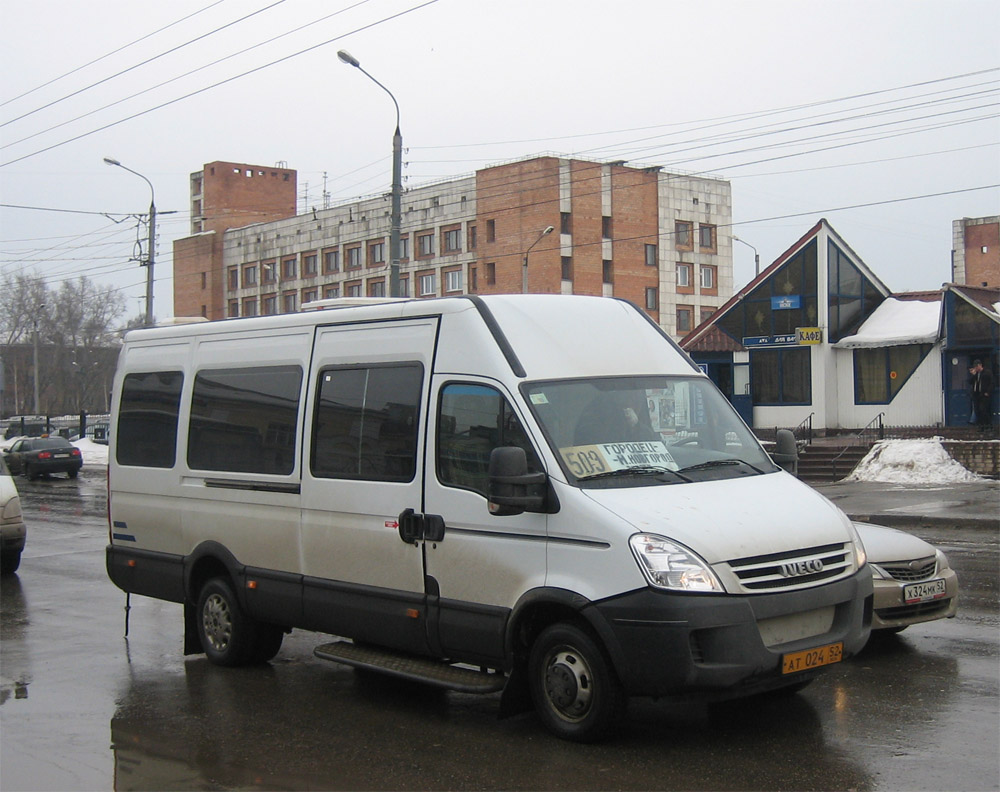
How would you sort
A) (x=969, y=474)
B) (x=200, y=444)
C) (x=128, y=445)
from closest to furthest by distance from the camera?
(x=200, y=444)
(x=128, y=445)
(x=969, y=474)

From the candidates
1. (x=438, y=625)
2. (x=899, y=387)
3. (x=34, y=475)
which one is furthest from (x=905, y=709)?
(x=34, y=475)

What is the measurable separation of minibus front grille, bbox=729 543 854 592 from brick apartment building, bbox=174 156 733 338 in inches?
2343

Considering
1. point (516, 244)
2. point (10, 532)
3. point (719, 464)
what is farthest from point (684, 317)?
point (719, 464)

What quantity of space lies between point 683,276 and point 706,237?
12.5 ft

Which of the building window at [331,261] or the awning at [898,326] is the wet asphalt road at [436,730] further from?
the building window at [331,261]

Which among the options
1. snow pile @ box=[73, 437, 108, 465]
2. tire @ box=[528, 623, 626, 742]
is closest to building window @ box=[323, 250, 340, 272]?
snow pile @ box=[73, 437, 108, 465]

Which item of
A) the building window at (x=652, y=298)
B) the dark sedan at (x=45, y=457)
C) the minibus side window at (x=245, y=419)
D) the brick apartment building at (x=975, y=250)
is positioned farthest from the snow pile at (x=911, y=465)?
the building window at (x=652, y=298)

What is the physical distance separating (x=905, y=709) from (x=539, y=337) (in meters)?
→ 3.08

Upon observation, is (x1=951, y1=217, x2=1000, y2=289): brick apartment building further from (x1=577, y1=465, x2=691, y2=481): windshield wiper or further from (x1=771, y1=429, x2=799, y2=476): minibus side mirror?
(x1=577, y1=465, x2=691, y2=481): windshield wiper

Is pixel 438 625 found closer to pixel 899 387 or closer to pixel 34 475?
pixel 899 387

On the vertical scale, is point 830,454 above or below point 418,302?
below

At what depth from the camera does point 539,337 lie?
21.9 feet

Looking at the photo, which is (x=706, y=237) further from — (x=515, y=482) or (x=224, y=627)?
(x=515, y=482)

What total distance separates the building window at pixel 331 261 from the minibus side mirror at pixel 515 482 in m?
81.3
